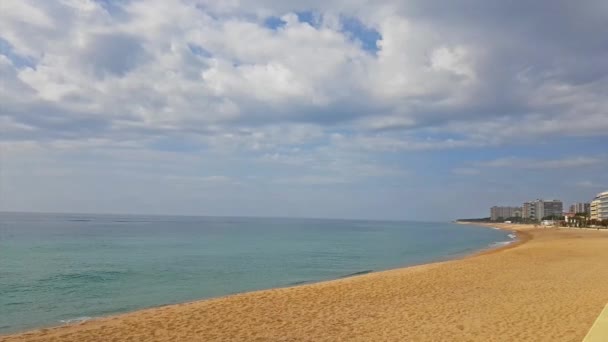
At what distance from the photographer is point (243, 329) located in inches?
380

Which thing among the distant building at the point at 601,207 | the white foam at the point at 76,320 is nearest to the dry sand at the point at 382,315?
the white foam at the point at 76,320

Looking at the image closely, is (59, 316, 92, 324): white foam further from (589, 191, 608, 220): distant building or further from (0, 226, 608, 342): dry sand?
(589, 191, 608, 220): distant building

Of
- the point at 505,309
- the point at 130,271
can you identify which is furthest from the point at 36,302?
the point at 505,309

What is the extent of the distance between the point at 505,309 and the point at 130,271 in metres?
18.4

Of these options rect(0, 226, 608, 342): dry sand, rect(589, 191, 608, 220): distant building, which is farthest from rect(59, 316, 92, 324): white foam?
rect(589, 191, 608, 220): distant building

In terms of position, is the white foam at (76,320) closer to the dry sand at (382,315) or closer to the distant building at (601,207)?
the dry sand at (382,315)

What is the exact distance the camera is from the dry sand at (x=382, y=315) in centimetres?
898

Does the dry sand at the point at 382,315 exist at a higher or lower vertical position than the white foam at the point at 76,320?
higher

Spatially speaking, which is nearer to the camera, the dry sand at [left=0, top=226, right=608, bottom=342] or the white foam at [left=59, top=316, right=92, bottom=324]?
the dry sand at [left=0, top=226, right=608, bottom=342]

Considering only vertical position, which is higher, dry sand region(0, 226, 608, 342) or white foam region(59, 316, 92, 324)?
dry sand region(0, 226, 608, 342)

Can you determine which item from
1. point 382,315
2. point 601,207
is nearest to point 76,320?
point 382,315

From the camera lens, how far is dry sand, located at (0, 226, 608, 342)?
8984mm

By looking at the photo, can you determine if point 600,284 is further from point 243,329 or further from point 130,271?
point 130,271

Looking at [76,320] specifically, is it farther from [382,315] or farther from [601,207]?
[601,207]
